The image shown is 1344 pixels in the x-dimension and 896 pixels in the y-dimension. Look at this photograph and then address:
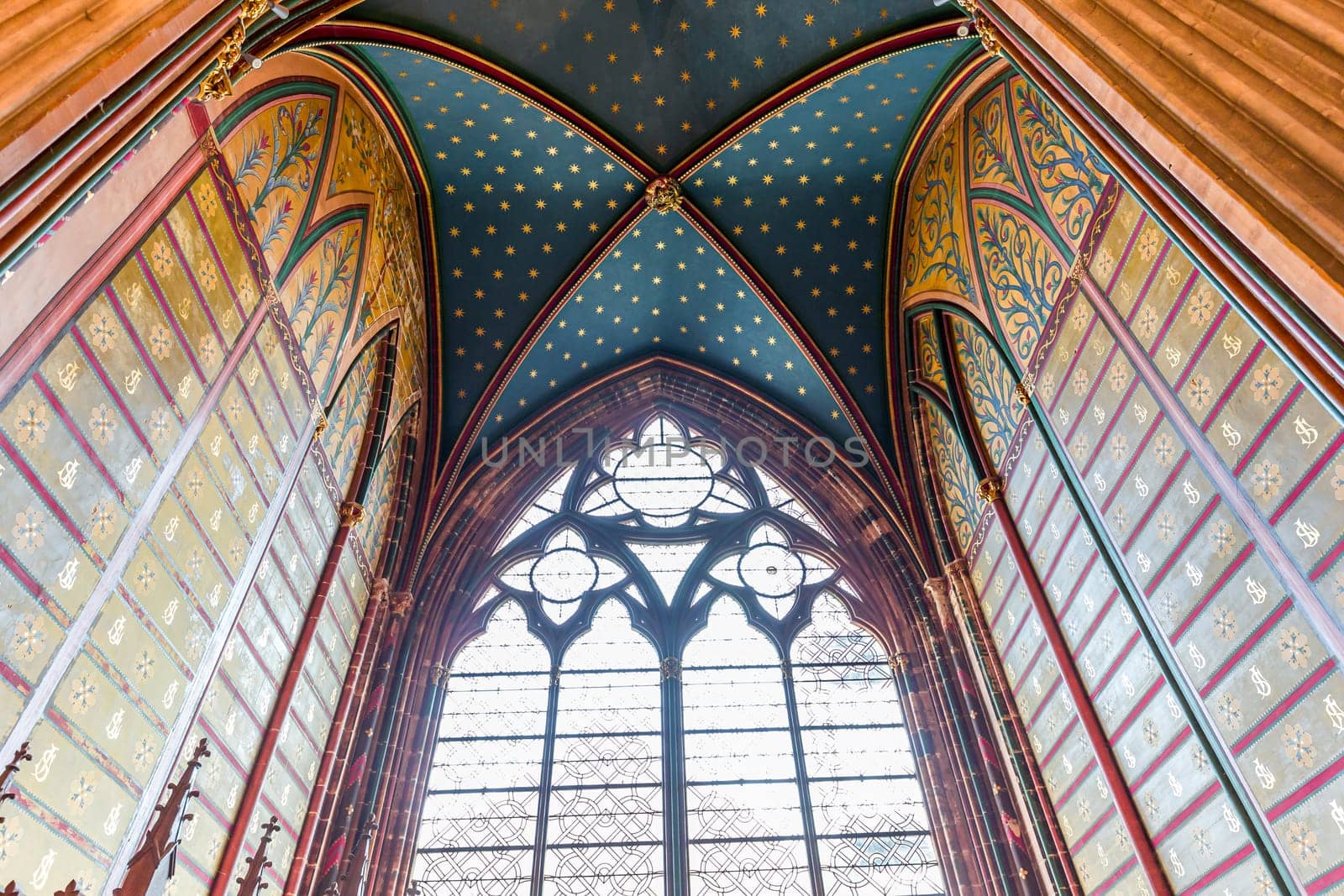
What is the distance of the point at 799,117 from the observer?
38.3 ft

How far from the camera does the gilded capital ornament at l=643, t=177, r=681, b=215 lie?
12.3m

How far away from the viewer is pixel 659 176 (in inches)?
483

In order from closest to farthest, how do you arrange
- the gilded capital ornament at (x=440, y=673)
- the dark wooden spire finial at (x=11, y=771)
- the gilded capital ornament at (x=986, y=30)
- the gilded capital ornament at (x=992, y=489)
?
the dark wooden spire finial at (x=11, y=771) < the gilded capital ornament at (x=986, y=30) < the gilded capital ornament at (x=992, y=489) < the gilded capital ornament at (x=440, y=673)

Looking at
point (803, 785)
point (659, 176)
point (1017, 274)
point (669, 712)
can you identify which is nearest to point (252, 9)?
point (659, 176)

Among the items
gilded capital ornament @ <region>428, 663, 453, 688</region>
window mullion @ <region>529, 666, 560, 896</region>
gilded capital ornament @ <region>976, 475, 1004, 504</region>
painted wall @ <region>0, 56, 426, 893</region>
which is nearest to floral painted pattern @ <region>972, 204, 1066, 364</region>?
gilded capital ornament @ <region>976, 475, 1004, 504</region>

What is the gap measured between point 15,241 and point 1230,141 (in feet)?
17.6

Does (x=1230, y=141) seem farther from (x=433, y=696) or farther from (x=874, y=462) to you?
(x=433, y=696)

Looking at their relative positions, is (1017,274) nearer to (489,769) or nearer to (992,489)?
(992,489)

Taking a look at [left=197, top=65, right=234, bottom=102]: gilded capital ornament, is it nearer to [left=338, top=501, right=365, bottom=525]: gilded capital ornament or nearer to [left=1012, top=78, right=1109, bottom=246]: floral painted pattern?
[left=338, top=501, right=365, bottom=525]: gilded capital ornament

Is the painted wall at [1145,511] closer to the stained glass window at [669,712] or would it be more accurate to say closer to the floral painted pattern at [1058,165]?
the floral painted pattern at [1058,165]

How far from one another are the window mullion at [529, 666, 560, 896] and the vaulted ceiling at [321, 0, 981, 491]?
3.61 metres

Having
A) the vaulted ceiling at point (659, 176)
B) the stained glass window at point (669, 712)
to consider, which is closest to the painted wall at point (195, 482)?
the vaulted ceiling at point (659, 176)

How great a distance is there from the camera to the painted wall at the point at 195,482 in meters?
5.24

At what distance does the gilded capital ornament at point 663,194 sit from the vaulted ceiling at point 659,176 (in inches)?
4.6
